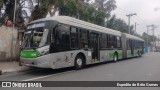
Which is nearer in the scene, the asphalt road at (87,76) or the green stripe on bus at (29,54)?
the asphalt road at (87,76)

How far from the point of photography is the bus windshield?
9836mm

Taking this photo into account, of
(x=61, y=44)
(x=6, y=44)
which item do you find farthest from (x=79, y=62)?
(x=6, y=44)

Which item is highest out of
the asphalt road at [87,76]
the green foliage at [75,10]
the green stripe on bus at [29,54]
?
the green foliage at [75,10]

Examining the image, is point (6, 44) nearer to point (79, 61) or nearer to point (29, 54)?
point (29, 54)

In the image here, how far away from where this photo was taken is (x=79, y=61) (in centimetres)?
1223

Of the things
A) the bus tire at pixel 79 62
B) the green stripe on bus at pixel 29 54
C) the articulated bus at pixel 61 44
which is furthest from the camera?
the bus tire at pixel 79 62

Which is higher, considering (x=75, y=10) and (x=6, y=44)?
(x=75, y=10)

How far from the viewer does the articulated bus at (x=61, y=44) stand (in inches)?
385

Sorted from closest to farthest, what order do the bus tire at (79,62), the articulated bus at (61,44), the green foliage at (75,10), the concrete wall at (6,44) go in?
the articulated bus at (61,44) → the bus tire at (79,62) → the concrete wall at (6,44) → the green foliage at (75,10)

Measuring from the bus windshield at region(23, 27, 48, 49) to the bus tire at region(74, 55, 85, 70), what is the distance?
9.60 ft

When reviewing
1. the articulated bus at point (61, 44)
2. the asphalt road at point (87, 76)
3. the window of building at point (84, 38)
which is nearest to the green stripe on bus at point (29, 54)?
the articulated bus at point (61, 44)

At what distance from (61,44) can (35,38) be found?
57.2 inches

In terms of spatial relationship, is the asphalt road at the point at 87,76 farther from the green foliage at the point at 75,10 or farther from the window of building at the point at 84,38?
the green foliage at the point at 75,10

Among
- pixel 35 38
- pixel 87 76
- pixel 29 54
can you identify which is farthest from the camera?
pixel 35 38
